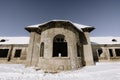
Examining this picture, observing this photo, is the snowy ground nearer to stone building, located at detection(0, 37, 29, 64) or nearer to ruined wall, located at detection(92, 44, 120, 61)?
ruined wall, located at detection(92, 44, 120, 61)

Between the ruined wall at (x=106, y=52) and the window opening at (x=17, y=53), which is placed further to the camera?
the window opening at (x=17, y=53)

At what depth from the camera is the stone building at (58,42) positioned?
12867 mm

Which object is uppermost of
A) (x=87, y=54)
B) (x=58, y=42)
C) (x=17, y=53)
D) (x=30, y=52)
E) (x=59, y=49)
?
(x=58, y=42)

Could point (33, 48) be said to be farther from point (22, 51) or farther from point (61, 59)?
point (22, 51)

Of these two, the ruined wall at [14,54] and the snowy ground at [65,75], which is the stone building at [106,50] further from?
the ruined wall at [14,54]

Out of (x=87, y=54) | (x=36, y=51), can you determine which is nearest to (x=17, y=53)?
(x=36, y=51)

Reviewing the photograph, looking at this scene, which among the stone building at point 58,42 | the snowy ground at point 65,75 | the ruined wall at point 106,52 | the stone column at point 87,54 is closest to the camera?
the snowy ground at point 65,75

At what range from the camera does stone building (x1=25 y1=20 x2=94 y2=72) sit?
507 inches

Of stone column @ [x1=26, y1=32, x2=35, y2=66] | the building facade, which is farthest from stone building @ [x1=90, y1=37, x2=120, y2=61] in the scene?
stone column @ [x1=26, y1=32, x2=35, y2=66]

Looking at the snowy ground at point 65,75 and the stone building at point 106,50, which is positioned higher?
the stone building at point 106,50

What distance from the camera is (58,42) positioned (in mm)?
14000

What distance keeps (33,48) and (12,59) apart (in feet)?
27.1

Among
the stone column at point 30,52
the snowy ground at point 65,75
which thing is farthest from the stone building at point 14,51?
the snowy ground at point 65,75

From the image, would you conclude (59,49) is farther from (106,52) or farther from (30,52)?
(106,52)
